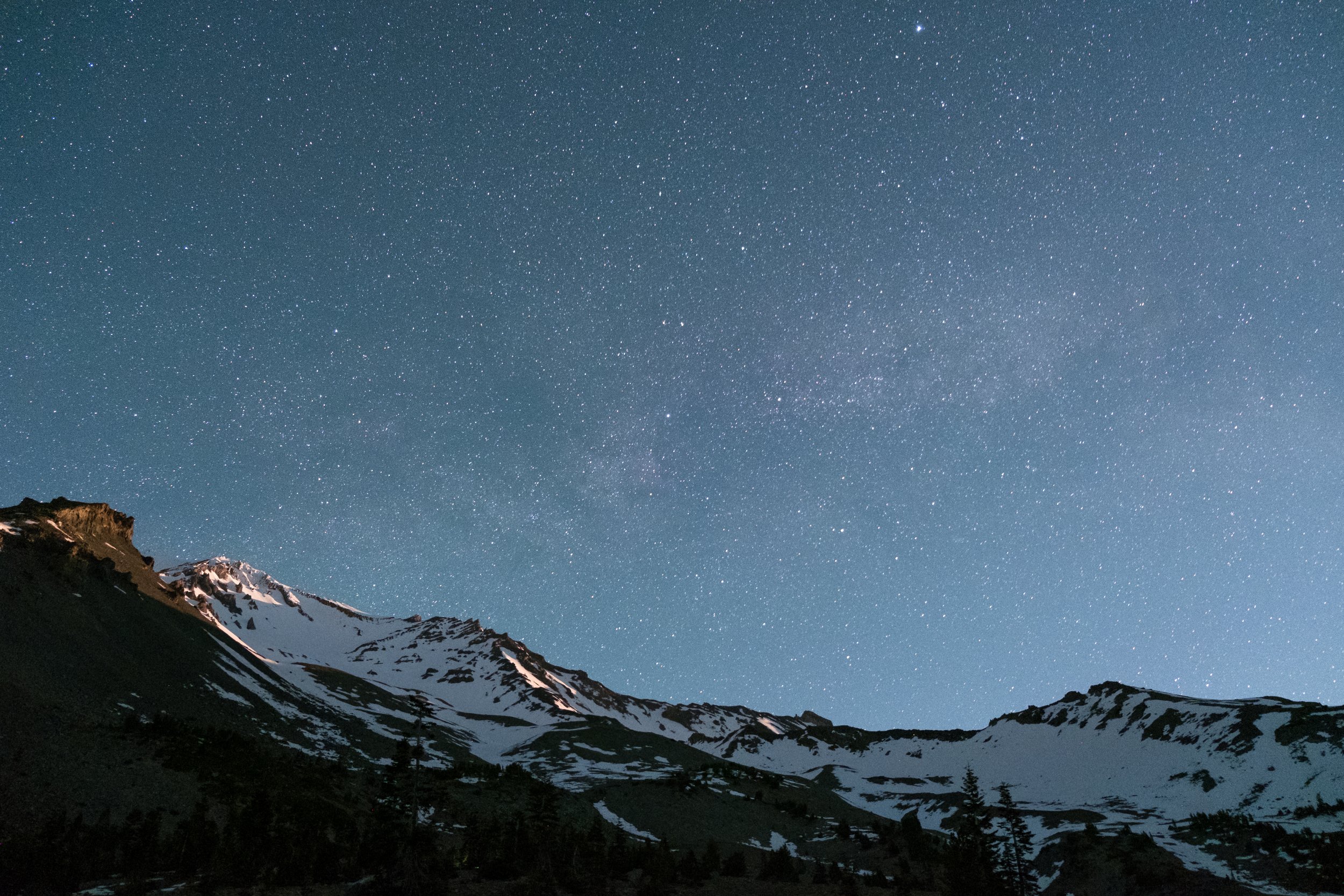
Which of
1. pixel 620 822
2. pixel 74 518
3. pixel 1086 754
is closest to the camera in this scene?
pixel 620 822

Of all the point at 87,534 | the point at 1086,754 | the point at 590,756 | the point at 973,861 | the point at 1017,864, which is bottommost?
the point at 1017,864

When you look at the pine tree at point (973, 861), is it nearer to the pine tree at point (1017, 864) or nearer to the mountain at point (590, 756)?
the pine tree at point (1017, 864)

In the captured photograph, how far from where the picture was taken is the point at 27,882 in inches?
1124

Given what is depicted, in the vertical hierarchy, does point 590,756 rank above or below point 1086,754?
below

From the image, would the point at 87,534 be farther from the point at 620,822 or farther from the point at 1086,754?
the point at 1086,754

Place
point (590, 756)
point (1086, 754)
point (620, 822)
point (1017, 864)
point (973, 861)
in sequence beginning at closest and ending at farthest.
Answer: point (973, 861) → point (1017, 864) → point (620, 822) → point (590, 756) → point (1086, 754)

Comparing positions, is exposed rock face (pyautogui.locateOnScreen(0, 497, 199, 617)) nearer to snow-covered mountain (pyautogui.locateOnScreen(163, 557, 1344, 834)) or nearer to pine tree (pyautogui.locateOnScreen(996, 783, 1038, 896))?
snow-covered mountain (pyautogui.locateOnScreen(163, 557, 1344, 834))

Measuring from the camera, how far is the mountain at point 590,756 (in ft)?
149

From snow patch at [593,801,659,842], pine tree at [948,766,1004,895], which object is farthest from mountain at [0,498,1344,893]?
pine tree at [948,766,1004,895]

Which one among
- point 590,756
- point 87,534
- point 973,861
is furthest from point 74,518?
point 973,861

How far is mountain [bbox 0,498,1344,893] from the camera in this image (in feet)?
149

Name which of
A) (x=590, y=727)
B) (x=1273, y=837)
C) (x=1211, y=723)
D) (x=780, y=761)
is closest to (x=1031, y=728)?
(x=1211, y=723)

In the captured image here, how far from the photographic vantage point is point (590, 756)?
11431cm

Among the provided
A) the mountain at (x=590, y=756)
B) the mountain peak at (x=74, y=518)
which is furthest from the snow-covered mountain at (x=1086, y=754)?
the mountain peak at (x=74, y=518)
